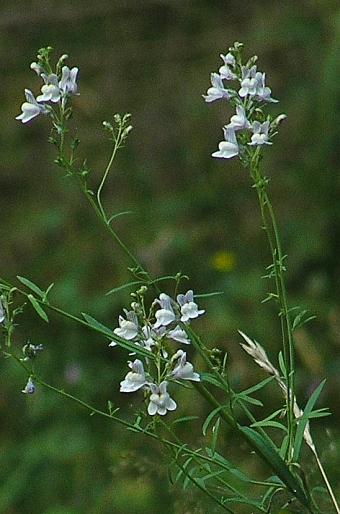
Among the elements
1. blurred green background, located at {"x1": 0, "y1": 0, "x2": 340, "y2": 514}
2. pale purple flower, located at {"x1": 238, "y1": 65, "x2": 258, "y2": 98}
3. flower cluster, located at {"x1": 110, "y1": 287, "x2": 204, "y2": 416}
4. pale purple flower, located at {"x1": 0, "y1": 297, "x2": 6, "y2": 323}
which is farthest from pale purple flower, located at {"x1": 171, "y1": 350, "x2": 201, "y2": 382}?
blurred green background, located at {"x1": 0, "y1": 0, "x2": 340, "y2": 514}

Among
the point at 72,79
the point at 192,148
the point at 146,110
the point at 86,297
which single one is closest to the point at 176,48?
the point at 146,110

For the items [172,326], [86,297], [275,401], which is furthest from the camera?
[86,297]

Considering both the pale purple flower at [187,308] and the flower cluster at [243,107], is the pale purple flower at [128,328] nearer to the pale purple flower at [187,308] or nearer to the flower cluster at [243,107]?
the pale purple flower at [187,308]

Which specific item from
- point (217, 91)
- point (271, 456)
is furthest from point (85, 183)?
point (271, 456)

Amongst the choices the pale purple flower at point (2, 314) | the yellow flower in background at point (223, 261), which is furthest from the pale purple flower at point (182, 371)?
the yellow flower in background at point (223, 261)

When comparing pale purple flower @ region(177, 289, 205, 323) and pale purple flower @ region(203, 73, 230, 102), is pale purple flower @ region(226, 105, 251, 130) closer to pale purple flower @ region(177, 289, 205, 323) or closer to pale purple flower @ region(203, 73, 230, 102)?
pale purple flower @ region(203, 73, 230, 102)

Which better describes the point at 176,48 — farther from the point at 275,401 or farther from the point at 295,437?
the point at 295,437
